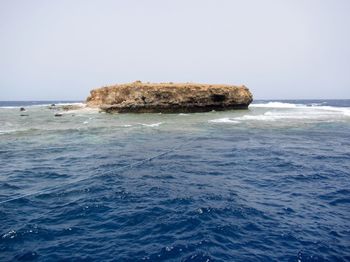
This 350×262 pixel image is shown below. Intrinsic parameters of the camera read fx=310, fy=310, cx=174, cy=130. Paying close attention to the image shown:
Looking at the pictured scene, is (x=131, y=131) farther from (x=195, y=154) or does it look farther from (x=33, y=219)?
(x=33, y=219)

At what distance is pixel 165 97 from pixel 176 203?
46.4m

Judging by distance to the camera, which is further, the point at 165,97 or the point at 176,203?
the point at 165,97

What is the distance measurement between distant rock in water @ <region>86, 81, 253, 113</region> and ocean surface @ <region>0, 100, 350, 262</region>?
34.7 m

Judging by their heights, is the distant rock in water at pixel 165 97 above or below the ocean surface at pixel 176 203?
above

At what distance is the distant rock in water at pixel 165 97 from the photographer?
56719mm

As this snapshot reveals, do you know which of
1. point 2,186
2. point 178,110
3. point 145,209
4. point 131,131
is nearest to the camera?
point 145,209

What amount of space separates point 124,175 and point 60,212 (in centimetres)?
508

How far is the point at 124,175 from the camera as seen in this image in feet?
51.4

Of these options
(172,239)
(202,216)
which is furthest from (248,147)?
(172,239)

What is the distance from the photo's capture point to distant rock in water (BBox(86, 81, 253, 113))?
186ft

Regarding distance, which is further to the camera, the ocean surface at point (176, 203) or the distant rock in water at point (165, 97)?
the distant rock in water at point (165, 97)

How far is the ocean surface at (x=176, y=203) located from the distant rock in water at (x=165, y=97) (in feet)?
114

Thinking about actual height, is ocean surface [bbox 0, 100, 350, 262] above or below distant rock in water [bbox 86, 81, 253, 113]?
below

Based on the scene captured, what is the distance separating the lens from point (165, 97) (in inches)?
2247
